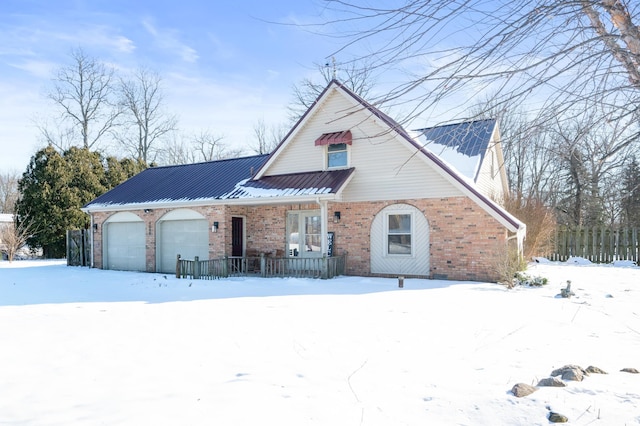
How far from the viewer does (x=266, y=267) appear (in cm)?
1533

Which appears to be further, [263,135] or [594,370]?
[263,135]

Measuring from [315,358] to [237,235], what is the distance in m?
11.9

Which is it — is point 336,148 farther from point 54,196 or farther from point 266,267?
point 54,196

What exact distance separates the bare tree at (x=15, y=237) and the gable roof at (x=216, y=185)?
23.7 feet

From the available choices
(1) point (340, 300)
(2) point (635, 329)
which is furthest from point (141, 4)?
(2) point (635, 329)

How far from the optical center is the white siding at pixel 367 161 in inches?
546

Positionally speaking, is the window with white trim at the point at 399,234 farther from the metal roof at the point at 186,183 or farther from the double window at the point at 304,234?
the metal roof at the point at 186,183

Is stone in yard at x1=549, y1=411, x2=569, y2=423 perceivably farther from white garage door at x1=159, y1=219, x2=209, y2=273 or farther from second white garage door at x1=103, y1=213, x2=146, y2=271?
second white garage door at x1=103, y1=213, x2=146, y2=271

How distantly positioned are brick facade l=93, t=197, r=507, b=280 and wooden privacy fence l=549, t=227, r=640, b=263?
10.4 metres

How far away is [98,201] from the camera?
20.0m

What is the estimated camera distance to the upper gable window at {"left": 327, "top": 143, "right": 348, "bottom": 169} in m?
15.5

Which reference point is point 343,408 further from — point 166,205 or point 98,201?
point 98,201

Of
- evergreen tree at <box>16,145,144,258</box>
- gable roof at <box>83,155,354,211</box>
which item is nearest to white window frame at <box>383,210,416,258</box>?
gable roof at <box>83,155,354,211</box>

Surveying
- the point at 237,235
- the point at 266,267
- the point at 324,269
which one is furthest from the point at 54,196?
the point at 324,269
